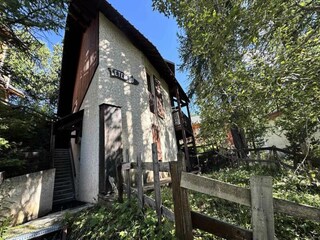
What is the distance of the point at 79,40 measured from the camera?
37.2 ft

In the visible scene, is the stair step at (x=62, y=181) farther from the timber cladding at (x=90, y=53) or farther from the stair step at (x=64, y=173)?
the timber cladding at (x=90, y=53)

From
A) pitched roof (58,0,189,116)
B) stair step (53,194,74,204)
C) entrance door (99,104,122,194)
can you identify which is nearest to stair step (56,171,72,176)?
stair step (53,194,74,204)

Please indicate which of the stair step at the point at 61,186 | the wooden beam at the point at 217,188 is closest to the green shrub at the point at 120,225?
the wooden beam at the point at 217,188

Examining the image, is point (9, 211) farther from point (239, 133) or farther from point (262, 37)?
point (239, 133)

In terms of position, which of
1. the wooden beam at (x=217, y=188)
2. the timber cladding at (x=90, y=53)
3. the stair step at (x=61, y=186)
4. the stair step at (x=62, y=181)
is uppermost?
the timber cladding at (x=90, y=53)

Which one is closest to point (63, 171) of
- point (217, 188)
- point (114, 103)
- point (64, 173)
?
point (64, 173)

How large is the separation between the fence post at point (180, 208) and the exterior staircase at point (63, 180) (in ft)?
23.2

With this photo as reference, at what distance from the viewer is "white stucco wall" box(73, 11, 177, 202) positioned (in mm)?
7812

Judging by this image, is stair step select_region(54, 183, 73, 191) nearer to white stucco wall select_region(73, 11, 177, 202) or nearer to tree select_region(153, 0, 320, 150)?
white stucco wall select_region(73, 11, 177, 202)

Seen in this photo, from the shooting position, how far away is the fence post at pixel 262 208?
1.94 m

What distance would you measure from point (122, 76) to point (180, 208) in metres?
7.00

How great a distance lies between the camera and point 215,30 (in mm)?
4449

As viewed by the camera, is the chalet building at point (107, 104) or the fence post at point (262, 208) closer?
the fence post at point (262, 208)

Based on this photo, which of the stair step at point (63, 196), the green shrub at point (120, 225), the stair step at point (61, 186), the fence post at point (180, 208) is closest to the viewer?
the fence post at point (180, 208)
